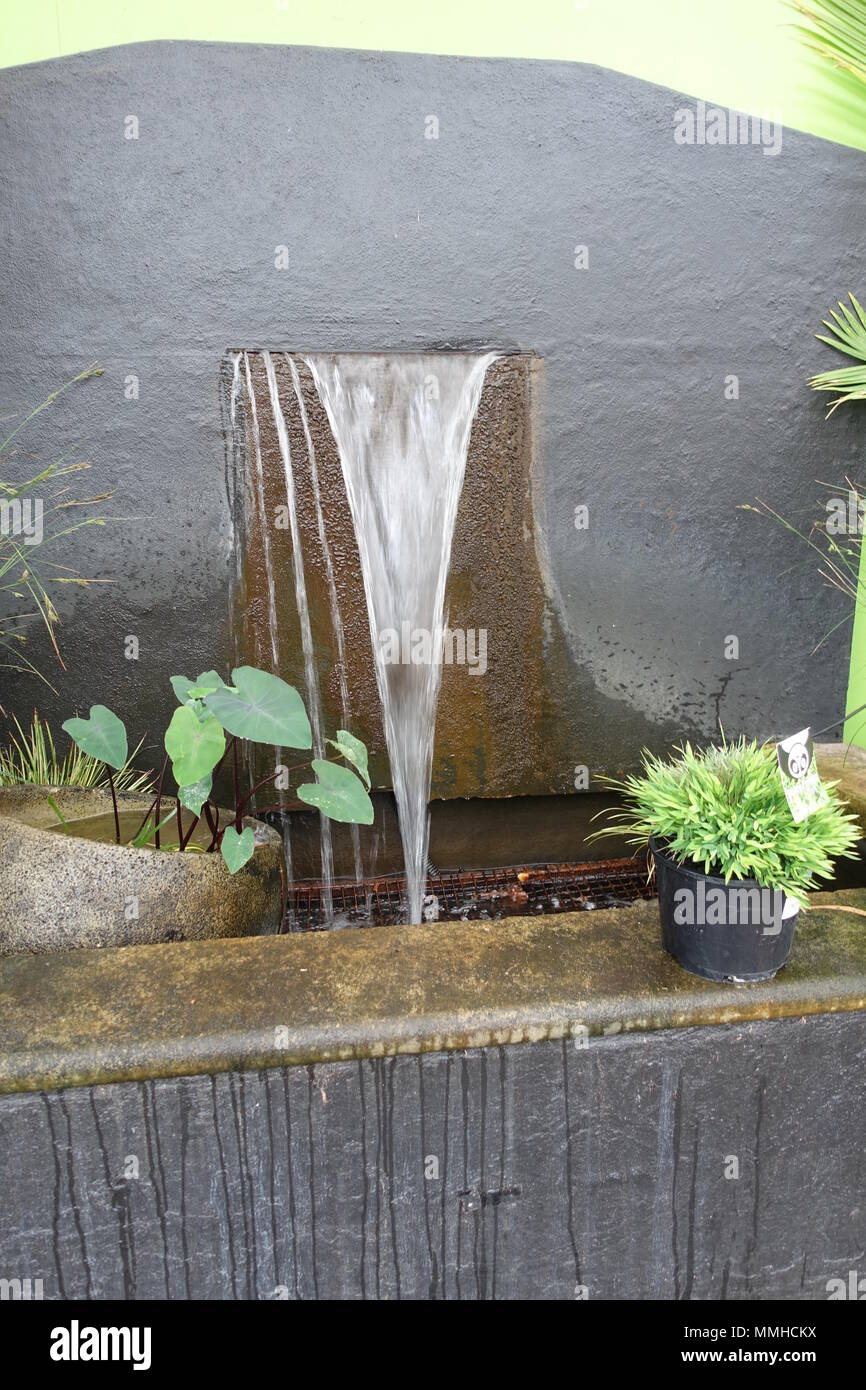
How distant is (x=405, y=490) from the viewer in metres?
2.77

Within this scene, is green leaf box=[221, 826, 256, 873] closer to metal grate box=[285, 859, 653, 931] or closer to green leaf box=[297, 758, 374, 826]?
green leaf box=[297, 758, 374, 826]

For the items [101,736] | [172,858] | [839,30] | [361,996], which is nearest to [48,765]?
[101,736]

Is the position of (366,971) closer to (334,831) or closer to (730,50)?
(334,831)

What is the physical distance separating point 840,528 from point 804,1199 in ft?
7.33

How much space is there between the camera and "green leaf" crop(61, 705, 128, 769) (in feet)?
5.98

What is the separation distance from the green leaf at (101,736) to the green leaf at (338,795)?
0.42 metres

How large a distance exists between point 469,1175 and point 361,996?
0.33 m

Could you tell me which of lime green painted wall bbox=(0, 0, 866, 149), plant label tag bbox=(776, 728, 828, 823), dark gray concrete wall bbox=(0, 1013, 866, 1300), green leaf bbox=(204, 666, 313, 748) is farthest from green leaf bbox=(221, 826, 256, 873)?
lime green painted wall bbox=(0, 0, 866, 149)

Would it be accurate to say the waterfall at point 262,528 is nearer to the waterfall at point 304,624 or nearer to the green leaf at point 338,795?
the waterfall at point 304,624

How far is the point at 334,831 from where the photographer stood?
3082mm

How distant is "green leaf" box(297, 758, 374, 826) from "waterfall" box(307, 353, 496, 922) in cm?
116

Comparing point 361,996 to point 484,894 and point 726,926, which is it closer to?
point 726,926

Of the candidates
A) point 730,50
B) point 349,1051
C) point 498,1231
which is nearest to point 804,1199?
point 498,1231

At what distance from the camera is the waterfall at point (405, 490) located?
2.70 meters
